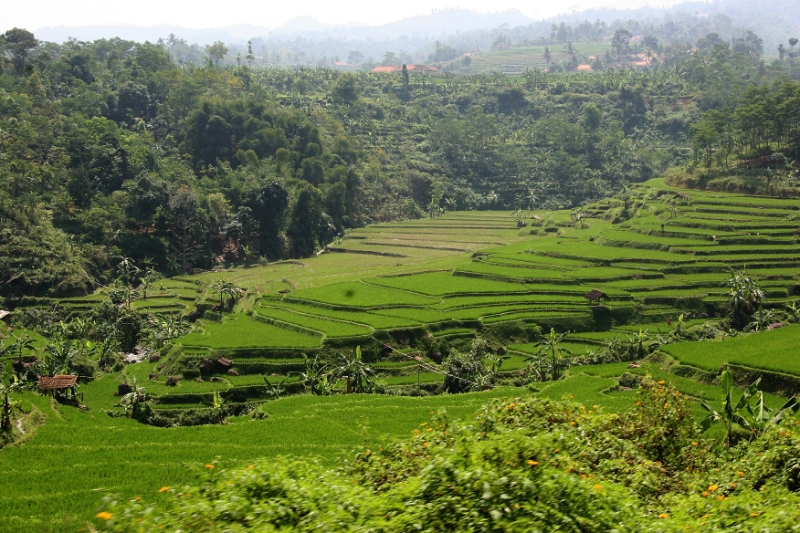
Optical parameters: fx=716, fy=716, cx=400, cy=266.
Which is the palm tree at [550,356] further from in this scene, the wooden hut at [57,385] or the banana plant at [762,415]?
the wooden hut at [57,385]

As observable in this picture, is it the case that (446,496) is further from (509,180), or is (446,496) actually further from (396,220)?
(509,180)

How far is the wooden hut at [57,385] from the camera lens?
23.5m

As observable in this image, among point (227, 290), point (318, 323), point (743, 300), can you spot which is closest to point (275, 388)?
point (318, 323)

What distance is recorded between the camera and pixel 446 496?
7.46 meters

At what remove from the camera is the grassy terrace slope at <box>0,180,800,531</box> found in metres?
16.0

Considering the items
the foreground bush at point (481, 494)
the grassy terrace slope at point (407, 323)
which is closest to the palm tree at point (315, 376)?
the grassy terrace slope at point (407, 323)

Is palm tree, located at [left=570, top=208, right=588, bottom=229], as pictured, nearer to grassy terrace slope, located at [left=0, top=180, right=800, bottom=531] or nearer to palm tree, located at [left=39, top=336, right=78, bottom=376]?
grassy terrace slope, located at [left=0, top=180, right=800, bottom=531]

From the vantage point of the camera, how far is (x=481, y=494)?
7.43 meters

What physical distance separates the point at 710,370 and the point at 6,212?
1576 inches

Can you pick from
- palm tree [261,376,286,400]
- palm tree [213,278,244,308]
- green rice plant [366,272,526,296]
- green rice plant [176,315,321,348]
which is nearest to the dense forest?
palm tree [213,278,244,308]

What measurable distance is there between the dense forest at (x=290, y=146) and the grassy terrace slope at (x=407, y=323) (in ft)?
14.2

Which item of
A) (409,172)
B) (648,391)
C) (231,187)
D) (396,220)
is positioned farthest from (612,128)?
(648,391)

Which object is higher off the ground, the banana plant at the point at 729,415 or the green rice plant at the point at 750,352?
the banana plant at the point at 729,415

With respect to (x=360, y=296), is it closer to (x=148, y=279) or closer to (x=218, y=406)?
(x=218, y=406)
